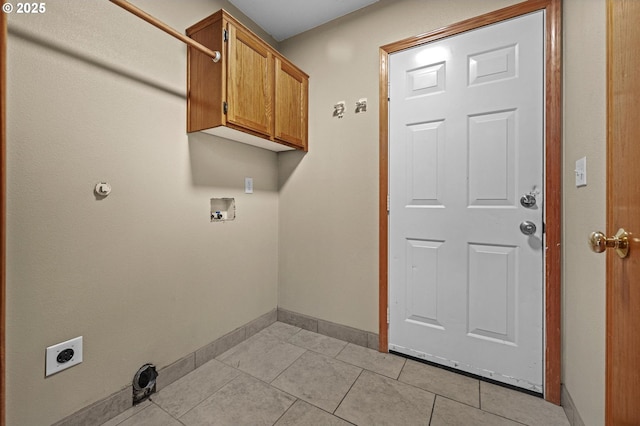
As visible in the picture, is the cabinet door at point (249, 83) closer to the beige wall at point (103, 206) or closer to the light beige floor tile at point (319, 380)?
the beige wall at point (103, 206)

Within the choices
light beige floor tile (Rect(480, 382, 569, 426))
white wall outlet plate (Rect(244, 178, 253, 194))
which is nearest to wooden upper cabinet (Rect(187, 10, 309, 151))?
white wall outlet plate (Rect(244, 178, 253, 194))

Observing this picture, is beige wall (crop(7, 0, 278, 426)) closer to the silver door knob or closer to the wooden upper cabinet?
the wooden upper cabinet

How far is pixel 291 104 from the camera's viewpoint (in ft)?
6.78

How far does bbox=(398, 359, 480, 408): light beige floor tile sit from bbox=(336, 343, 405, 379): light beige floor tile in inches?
2.2

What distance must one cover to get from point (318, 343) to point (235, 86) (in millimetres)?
1913

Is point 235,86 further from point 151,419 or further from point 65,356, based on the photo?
point 151,419

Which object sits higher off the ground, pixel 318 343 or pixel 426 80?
pixel 426 80

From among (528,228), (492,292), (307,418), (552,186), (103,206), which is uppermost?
(552,186)

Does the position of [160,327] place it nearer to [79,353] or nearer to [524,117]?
→ [79,353]

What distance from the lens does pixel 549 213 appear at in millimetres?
1428

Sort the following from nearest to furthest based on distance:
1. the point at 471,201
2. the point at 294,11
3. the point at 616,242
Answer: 1. the point at 616,242
2. the point at 471,201
3. the point at 294,11

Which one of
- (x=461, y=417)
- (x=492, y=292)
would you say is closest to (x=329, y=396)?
(x=461, y=417)

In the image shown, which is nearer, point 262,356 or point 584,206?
point 584,206

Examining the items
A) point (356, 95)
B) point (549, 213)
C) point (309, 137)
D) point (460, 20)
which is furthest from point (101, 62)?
point (549, 213)
